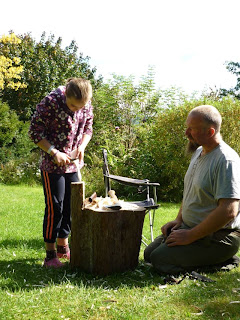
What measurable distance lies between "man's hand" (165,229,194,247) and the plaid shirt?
1.03 metres

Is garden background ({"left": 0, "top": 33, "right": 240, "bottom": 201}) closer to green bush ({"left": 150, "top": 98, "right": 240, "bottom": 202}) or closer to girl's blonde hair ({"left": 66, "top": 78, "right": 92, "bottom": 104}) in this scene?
green bush ({"left": 150, "top": 98, "right": 240, "bottom": 202})

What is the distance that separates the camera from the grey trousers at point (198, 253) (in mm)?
3271

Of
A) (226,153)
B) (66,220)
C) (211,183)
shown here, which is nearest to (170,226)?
(211,183)

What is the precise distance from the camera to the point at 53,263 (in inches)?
137

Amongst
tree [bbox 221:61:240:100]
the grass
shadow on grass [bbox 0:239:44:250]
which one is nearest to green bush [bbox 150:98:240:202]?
shadow on grass [bbox 0:239:44:250]

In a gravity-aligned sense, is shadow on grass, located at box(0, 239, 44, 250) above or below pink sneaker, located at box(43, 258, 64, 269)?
below

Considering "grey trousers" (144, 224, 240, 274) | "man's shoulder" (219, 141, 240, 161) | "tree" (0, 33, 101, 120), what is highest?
"tree" (0, 33, 101, 120)

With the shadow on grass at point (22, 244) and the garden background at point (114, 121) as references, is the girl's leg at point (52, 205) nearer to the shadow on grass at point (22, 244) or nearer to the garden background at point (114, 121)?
the shadow on grass at point (22, 244)

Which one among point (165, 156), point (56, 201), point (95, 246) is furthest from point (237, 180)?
point (165, 156)

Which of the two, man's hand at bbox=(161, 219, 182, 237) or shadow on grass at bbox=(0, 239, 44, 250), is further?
shadow on grass at bbox=(0, 239, 44, 250)

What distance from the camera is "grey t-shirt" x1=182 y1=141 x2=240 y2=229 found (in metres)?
3.05

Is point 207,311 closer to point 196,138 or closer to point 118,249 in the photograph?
point 118,249

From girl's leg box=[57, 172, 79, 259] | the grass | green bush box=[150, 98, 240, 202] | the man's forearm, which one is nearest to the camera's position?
the grass

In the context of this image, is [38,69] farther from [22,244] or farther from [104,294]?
[104,294]
